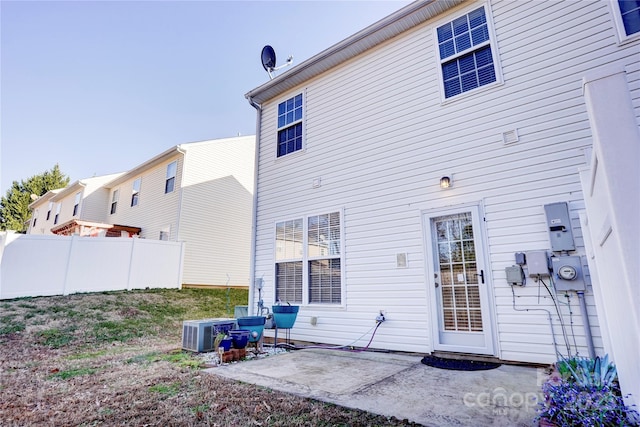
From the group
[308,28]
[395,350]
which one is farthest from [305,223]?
[308,28]

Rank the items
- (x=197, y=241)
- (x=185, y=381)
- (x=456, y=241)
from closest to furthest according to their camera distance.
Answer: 1. (x=185, y=381)
2. (x=456, y=241)
3. (x=197, y=241)

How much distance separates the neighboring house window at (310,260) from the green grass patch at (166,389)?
2.84m

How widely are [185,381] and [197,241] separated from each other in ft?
30.2

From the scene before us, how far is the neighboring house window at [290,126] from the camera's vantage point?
22.0 feet

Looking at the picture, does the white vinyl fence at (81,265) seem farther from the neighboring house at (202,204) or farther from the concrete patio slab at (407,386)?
the concrete patio slab at (407,386)

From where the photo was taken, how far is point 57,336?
233 inches

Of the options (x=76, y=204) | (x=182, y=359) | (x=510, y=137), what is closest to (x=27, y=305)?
(x=182, y=359)

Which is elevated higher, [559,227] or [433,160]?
[433,160]

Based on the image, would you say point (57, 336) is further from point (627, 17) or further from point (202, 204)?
point (627, 17)

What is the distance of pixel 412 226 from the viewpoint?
4.71 metres

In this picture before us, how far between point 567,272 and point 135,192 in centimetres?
1594

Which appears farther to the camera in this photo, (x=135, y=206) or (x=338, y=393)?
(x=135, y=206)

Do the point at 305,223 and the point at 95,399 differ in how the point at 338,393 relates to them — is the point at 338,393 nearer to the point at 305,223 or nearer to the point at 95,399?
the point at 95,399

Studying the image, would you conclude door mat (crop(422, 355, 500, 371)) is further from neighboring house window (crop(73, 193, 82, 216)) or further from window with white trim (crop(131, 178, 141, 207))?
neighboring house window (crop(73, 193, 82, 216))
